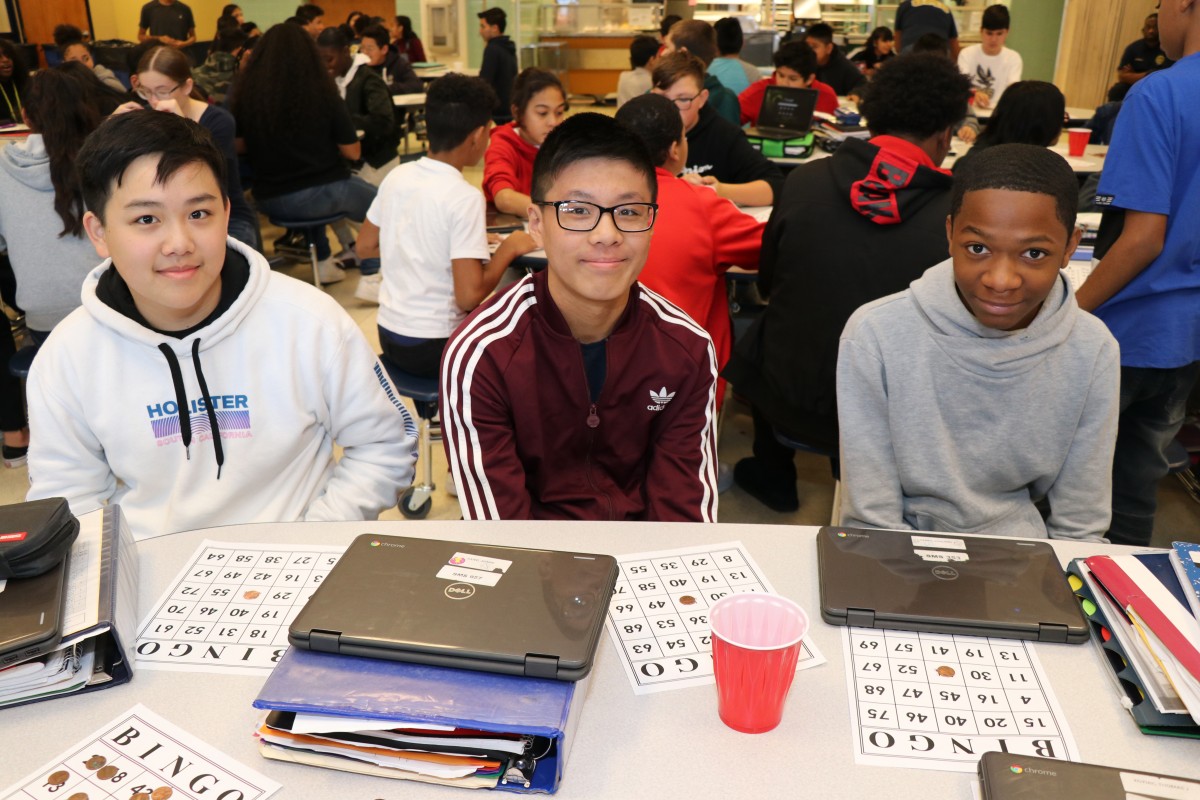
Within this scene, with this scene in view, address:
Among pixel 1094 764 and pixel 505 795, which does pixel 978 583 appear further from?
pixel 505 795

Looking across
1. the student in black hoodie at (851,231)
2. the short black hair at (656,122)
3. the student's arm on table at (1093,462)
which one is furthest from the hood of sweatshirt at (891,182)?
the student's arm on table at (1093,462)

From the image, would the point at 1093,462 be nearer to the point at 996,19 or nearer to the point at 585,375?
the point at 585,375

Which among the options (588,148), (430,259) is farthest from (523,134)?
(588,148)

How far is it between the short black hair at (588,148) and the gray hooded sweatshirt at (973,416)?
0.49 m

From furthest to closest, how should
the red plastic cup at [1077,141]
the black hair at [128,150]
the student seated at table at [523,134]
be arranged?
1. the red plastic cup at [1077,141]
2. the student seated at table at [523,134]
3. the black hair at [128,150]

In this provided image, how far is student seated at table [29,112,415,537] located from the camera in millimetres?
1464

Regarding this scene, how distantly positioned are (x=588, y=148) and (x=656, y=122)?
108 cm

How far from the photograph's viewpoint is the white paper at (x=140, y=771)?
83 cm

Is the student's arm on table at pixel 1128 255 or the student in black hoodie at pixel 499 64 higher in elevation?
the student in black hoodie at pixel 499 64

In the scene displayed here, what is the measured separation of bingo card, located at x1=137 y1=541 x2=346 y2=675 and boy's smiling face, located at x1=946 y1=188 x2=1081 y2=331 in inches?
44.1

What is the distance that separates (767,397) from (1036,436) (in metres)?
0.99

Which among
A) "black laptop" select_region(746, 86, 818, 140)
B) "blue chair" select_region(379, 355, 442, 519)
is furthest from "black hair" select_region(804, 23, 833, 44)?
"blue chair" select_region(379, 355, 442, 519)

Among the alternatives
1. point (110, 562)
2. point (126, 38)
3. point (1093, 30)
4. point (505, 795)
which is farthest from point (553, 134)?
point (126, 38)

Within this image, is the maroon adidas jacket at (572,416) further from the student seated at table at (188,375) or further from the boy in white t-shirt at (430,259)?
the boy in white t-shirt at (430,259)
